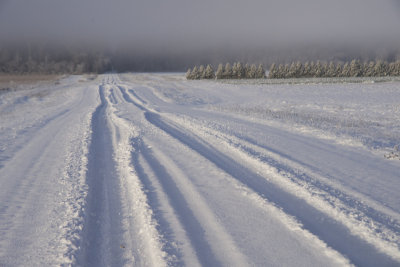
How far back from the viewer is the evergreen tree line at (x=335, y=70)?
223 feet

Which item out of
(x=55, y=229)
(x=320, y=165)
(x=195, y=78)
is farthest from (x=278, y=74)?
(x=55, y=229)

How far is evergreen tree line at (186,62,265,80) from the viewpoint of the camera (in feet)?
215

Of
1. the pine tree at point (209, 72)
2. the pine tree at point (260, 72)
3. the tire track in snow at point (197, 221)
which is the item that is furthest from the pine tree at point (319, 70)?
the tire track in snow at point (197, 221)

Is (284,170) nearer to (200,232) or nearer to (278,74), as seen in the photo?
(200,232)

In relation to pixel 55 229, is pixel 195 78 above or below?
above

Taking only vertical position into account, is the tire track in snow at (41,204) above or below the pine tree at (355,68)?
below

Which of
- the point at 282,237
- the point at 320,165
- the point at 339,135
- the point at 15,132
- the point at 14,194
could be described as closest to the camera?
the point at 282,237

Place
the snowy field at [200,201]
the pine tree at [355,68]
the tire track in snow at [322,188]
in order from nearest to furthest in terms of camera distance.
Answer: the snowy field at [200,201] → the tire track in snow at [322,188] → the pine tree at [355,68]

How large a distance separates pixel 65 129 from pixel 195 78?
56226mm

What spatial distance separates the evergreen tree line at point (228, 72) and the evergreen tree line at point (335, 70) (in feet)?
13.3

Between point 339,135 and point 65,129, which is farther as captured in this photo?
point 65,129

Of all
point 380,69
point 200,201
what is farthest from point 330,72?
point 200,201

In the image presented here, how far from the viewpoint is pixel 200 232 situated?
3.95 m

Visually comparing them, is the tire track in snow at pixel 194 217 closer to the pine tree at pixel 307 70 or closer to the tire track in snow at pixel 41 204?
the tire track in snow at pixel 41 204
